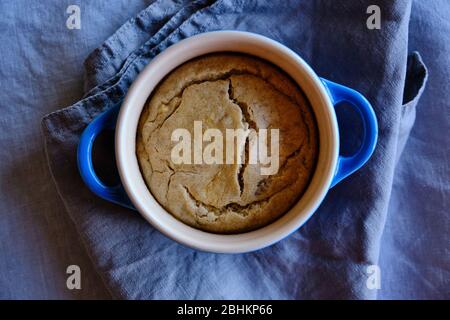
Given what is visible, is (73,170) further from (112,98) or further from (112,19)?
(112,19)

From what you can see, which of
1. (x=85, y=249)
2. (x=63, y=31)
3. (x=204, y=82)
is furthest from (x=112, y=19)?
(x=85, y=249)

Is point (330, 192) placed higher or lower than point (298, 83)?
lower

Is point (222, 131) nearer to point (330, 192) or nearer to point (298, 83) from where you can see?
point (298, 83)

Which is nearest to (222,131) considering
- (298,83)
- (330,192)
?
(298,83)
